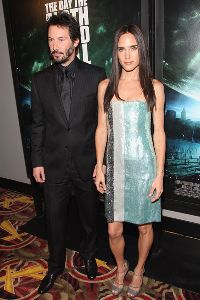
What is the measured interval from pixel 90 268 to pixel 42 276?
45cm

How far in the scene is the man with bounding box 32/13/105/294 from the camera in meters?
2.29

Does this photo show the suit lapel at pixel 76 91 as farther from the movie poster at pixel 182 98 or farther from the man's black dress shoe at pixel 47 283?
the man's black dress shoe at pixel 47 283

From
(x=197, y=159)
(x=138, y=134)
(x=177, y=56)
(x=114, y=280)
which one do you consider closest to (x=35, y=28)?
(x=177, y=56)

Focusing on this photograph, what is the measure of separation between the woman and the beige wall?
219cm

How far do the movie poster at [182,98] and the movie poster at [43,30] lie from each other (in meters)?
0.35

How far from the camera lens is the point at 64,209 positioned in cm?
260

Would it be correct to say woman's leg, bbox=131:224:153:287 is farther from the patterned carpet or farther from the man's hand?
the man's hand

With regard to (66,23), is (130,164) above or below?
below

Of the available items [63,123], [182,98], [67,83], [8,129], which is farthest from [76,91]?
[8,129]

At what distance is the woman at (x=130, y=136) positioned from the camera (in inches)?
83.4

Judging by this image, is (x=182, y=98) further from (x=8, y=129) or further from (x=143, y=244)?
(x=8, y=129)

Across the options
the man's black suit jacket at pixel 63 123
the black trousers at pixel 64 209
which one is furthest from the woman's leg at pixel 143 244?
the man's black suit jacket at pixel 63 123

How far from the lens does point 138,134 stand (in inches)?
86.2

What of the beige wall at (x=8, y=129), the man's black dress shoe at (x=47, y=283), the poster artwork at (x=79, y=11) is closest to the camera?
the man's black dress shoe at (x=47, y=283)
